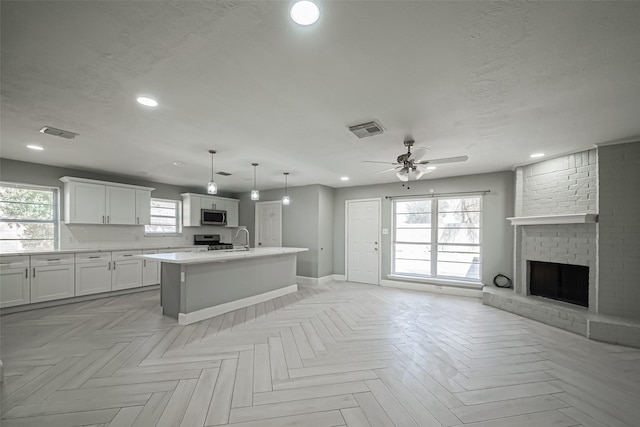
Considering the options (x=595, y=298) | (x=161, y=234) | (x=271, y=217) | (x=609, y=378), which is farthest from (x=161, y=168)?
(x=595, y=298)

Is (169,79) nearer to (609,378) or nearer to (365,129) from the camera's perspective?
(365,129)

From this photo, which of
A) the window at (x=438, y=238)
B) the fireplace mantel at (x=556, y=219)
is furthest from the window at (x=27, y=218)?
the fireplace mantel at (x=556, y=219)

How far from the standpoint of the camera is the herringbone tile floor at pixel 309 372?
201 centimetres

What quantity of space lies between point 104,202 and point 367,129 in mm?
5473

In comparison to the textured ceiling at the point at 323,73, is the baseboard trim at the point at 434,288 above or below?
below

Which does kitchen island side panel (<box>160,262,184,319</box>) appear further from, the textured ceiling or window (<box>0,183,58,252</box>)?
window (<box>0,183,58,252</box>)

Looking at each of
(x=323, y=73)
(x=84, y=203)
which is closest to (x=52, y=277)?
(x=84, y=203)

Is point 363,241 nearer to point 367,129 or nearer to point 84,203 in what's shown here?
point 367,129

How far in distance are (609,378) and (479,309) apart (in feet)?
6.90

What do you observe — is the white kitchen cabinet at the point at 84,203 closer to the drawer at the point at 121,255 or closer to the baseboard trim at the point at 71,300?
the drawer at the point at 121,255

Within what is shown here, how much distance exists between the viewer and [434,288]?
588 cm

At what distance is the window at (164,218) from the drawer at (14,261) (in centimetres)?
215

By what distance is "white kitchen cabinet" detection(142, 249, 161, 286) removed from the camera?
18.9 feet

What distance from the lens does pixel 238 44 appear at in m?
1.67
